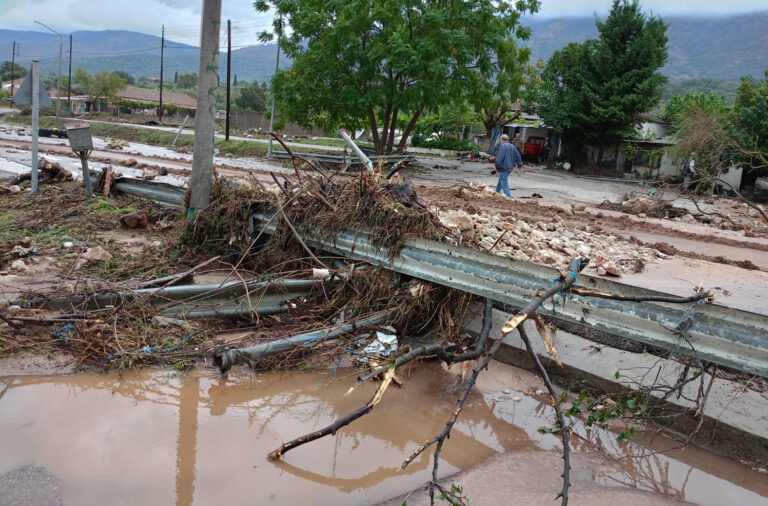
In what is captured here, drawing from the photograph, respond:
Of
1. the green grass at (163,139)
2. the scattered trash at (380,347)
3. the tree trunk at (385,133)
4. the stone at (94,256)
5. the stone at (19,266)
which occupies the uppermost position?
the tree trunk at (385,133)

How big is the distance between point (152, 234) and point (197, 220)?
5.99 feet

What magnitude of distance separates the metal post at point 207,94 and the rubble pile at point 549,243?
295 centimetres

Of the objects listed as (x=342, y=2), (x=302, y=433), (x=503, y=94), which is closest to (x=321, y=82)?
(x=342, y=2)

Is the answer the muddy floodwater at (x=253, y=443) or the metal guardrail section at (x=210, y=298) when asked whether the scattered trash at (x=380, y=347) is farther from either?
the metal guardrail section at (x=210, y=298)

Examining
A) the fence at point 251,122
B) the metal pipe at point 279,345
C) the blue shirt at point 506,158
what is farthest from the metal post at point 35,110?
the fence at point 251,122

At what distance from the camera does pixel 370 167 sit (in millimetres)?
5844

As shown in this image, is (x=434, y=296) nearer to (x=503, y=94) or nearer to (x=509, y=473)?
(x=509, y=473)

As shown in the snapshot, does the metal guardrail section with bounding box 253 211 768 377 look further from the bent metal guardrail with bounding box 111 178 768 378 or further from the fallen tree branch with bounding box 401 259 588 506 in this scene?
the fallen tree branch with bounding box 401 259 588 506

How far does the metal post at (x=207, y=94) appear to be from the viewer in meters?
6.74

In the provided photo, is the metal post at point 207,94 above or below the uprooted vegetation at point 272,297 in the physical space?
above

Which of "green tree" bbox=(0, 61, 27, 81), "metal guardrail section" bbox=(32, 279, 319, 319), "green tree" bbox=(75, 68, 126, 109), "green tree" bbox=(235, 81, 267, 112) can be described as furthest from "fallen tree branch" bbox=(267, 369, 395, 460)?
"green tree" bbox=(0, 61, 27, 81)

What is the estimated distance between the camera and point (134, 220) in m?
8.18

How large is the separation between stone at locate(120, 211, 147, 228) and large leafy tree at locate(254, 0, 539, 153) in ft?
43.4

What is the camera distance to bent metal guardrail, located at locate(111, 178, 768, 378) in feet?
10.4
